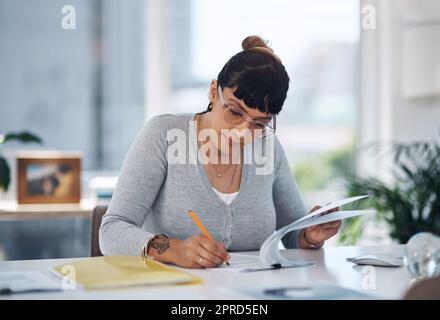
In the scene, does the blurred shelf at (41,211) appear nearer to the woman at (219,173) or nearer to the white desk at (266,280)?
the woman at (219,173)

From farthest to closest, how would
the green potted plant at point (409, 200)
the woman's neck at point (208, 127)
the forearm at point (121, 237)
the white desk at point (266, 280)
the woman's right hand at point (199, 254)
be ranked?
the green potted plant at point (409, 200) < the woman's neck at point (208, 127) < the forearm at point (121, 237) < the woman's right hand at point (199, 254) < the white desk at point (266, 280)

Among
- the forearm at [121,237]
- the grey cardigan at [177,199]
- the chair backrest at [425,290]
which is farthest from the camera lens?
the grey cardigan at [177,199]

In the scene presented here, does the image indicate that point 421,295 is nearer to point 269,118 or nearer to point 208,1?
point 269,118

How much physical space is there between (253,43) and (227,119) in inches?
8.0

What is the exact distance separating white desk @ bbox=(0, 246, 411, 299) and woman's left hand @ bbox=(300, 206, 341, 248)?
6cm

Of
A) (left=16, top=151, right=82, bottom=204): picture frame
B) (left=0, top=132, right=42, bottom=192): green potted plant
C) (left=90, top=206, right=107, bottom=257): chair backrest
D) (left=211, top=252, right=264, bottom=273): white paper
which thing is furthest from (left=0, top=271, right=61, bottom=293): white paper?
(left=16, top=151, right=82, bottom=204): picture frame

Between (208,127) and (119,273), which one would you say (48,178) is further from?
(119,273)

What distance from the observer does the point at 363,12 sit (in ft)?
11.2

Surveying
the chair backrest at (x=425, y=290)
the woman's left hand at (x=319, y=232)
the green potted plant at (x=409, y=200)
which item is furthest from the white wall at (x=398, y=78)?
the chair backrest at (x=425, y=290)

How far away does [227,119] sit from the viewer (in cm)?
158

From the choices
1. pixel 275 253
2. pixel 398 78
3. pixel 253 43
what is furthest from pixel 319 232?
pixel 398 78

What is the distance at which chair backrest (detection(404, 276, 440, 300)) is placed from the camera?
31.6 inches

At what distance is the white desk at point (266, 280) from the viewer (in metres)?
1.03

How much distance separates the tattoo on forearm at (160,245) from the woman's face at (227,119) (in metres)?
0.36
